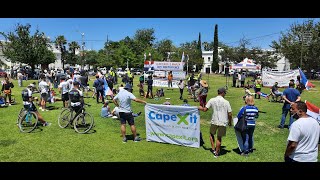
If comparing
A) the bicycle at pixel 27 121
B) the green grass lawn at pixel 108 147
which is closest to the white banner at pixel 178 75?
the green grass lawn at pixel 108 147

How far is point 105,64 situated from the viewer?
77.4m

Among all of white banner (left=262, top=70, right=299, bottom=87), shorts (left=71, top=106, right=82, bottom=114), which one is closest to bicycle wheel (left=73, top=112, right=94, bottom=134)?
shorts (left=71, top=106, right=82, bottom=114)

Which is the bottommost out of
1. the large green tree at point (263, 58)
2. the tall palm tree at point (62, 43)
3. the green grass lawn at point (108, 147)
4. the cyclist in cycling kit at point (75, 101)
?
the green grass lawn at point (108, 147)

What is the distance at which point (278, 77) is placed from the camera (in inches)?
1239

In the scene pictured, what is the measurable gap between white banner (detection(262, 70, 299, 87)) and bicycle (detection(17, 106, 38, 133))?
26019mm

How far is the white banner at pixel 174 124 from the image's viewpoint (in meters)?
8.93

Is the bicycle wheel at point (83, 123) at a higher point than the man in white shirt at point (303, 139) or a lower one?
lower

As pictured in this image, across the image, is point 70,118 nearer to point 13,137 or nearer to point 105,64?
point 13,137

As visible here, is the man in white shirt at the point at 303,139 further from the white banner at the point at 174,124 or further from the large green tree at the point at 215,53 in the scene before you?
the large green tree at the point at 215,53

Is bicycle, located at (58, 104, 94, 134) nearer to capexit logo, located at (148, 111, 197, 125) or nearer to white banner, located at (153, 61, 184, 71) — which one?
capexit logo, located at (148, 111, 197, 125)

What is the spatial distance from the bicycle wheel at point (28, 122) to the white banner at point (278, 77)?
1022 inches

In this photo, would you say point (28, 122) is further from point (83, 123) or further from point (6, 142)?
point (83, 123)
